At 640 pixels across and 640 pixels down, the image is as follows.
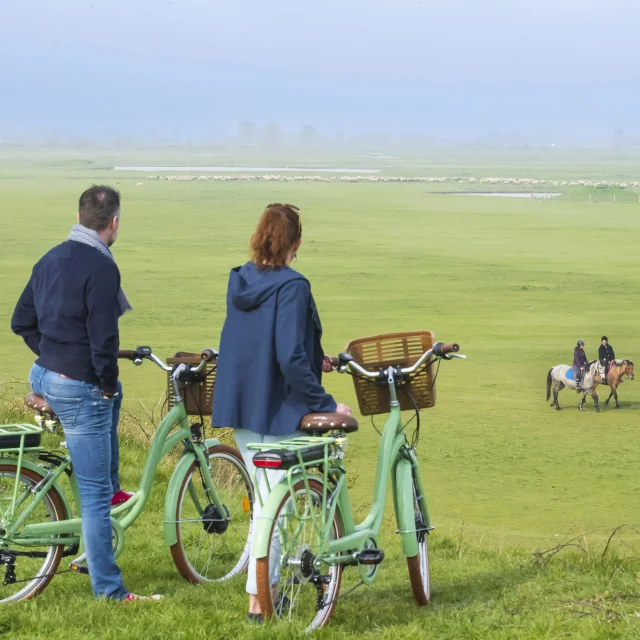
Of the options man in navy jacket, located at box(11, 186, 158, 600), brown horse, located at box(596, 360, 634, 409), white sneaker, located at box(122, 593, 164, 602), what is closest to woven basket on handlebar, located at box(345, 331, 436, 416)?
man in navy jacket, located at box(11, 186, 158, 600)

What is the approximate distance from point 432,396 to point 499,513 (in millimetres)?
7096

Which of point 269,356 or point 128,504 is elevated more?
point 269,356

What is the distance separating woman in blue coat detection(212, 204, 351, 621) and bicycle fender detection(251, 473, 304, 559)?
146 millimetres

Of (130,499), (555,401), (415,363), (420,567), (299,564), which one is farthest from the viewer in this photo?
(555,401)

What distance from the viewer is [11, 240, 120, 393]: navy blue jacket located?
4.26 metres

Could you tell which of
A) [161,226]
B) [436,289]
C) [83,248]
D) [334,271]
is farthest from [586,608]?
[161,226]

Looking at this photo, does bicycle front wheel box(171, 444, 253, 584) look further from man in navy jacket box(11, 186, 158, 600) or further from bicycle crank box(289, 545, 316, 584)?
bicycle crank box(289, 545, 316, 584)

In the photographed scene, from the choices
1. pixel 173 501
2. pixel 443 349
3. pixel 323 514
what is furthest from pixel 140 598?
pixel 443 349

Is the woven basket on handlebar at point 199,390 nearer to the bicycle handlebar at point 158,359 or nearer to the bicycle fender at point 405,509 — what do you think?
the bicycle handlebar at point 158,359

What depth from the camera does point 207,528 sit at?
205 inches

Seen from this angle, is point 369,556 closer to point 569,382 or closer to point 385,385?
point 385,385

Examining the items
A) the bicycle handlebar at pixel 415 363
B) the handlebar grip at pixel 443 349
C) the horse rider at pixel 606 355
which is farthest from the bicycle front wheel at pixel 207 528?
the horse rider at pixel 606 355

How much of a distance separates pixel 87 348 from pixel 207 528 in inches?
49.4

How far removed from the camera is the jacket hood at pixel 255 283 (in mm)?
4238
